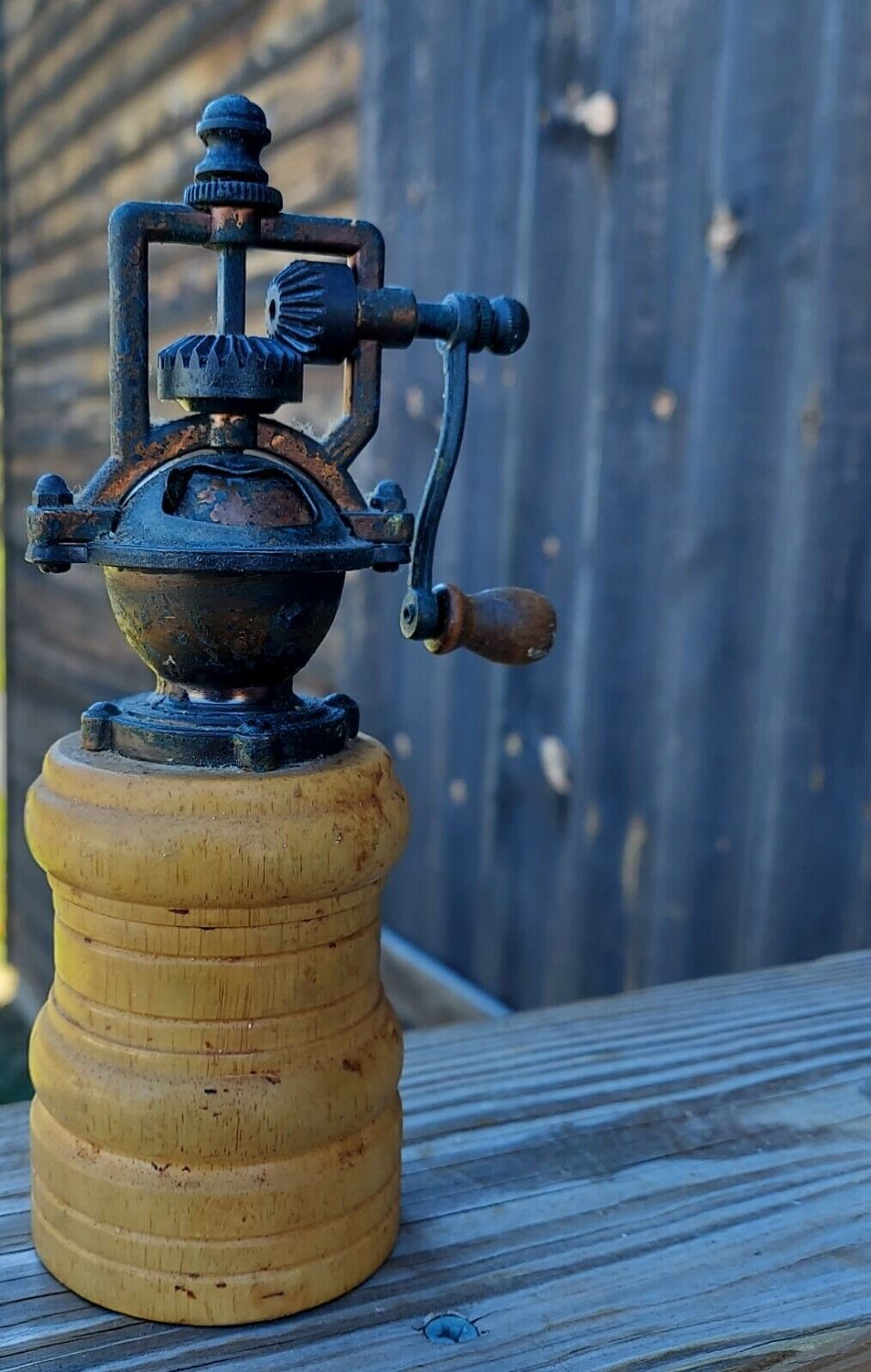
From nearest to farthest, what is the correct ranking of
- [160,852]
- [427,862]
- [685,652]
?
[160,852]
[685,652]
[427,862]

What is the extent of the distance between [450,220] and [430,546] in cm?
170

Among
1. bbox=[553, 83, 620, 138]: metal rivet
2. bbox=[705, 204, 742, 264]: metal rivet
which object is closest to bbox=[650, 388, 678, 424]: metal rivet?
bbox=[705, 204, 742, 264]: metal rivet

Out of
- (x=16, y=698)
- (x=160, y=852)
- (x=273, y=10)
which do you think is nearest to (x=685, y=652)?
(x=160, y=852)

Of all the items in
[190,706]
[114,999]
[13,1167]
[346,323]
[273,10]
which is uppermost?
[273,10]

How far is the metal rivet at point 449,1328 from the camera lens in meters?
0.74

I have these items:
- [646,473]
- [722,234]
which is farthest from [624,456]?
[722,234]

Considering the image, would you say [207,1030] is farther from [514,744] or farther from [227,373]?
[514,744]

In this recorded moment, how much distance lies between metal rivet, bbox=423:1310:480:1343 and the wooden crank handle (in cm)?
41

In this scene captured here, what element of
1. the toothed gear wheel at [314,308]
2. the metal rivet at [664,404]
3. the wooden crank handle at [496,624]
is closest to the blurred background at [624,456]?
the metal rivet at [664,404]

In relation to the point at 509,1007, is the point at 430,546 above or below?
above

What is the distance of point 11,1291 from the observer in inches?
30.7

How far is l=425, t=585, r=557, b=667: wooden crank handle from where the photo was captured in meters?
0.86

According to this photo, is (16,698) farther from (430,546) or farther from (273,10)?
(430,546)

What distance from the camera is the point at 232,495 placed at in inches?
29.2
